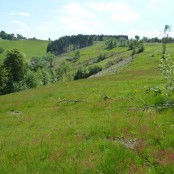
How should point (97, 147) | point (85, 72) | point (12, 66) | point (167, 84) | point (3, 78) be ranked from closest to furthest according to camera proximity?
point (167, 84), point (97, 147), point (3, 78), point (12, 66), point (85, 72)

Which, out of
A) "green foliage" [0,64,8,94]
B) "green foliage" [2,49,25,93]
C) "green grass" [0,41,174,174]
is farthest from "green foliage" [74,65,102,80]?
"green grass" [0,41,174,174]

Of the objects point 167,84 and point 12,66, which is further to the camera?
point 12,66

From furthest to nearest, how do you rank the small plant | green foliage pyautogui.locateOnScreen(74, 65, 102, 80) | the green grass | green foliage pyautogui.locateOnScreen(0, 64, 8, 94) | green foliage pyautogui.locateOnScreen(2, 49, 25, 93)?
1. green foliage pyautogui.locateOnScreen(74, 65, 102, 80)
2. green foliage pyautogui.locateOnScreen(2, 49, 25, 93)
3. green foliage pyautogui.locateOnScreen(0, 64, 8, 94)
4. the green grass
5. the small plant

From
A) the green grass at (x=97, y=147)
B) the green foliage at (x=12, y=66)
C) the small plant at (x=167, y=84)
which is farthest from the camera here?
the green foliage at (x=12, y=66)

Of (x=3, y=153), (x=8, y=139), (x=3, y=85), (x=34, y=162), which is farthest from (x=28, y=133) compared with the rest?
(x=3, y=85)

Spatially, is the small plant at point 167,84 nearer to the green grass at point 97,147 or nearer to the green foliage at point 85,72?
the green grass at point 97,147

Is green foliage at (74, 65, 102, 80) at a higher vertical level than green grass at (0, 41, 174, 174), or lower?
lower

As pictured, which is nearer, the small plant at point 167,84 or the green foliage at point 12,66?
the small plant at point 167,84

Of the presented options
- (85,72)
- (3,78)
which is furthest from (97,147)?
(85,72)

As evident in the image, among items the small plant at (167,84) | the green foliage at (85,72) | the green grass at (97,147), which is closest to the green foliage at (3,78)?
the green foliage at (85,72)

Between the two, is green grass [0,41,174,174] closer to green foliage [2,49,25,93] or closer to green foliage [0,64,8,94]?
green foliage [0,64,8,94]

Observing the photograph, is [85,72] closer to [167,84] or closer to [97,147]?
[97,147]

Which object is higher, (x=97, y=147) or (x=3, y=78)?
(x=97, y=147)

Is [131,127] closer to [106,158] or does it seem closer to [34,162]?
[106,158]
